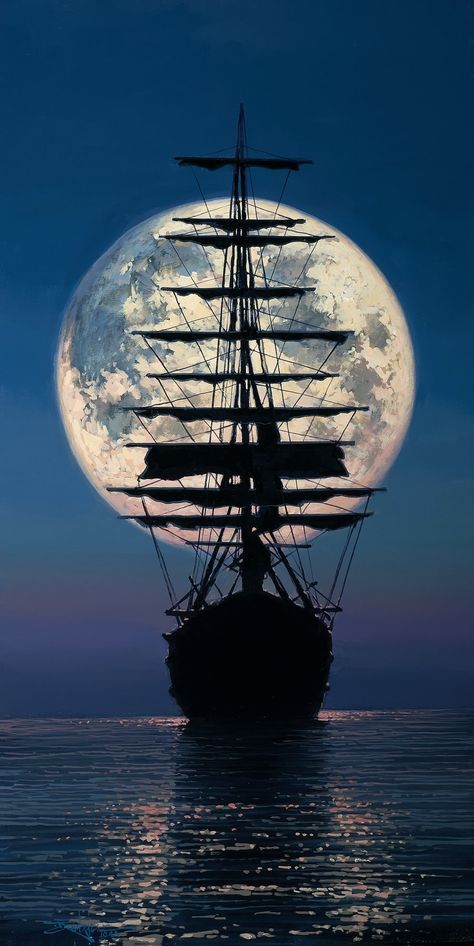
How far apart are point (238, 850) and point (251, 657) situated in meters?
37.7

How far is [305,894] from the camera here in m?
20.7

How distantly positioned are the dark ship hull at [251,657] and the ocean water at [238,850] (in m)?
13.7

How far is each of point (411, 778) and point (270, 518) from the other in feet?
91.9

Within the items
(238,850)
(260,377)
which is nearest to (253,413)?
(260,377)
